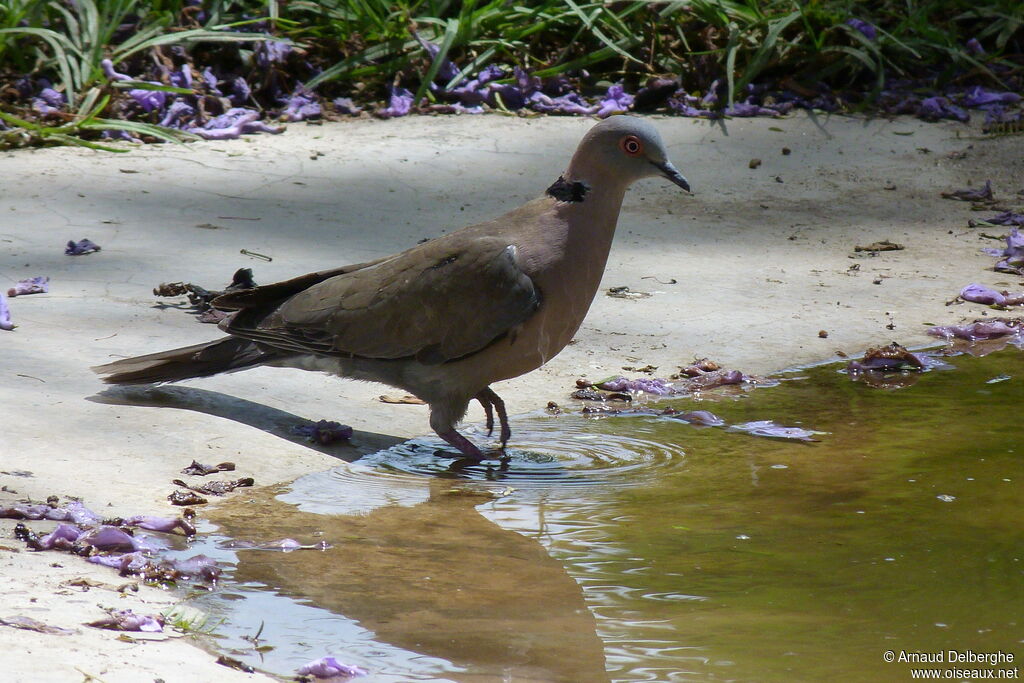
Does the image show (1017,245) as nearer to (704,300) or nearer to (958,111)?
(704,300)

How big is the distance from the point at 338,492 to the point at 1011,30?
6.17 metres

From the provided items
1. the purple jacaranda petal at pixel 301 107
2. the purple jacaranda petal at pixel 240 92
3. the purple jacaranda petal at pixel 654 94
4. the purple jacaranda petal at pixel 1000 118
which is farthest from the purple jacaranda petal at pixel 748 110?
the purple jacaranda petal at pixel 240 92

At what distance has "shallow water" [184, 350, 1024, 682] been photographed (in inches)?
105

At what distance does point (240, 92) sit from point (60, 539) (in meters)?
5.08

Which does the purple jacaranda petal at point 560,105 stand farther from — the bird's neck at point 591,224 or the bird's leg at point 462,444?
the bird's leg at point 462,444

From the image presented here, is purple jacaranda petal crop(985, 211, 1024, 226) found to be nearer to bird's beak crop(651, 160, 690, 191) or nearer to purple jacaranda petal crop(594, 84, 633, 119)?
purple jacaranda petal crop(594, 84, 633, 119)

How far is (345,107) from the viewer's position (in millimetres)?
7637

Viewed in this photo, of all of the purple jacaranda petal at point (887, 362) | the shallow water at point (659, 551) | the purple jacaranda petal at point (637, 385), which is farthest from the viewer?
the purple jacaranda petal at point (887, 362)

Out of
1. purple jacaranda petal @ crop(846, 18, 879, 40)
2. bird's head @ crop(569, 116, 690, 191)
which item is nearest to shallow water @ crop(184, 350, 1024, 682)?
bird's head @ crop(569, 116, 690, 191)

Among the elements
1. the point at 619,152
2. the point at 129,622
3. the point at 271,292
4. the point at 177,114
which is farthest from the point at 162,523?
the point at 177,114

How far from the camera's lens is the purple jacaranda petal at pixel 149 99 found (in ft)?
23.7

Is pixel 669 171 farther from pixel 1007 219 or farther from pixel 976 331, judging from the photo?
pixel 1007 219

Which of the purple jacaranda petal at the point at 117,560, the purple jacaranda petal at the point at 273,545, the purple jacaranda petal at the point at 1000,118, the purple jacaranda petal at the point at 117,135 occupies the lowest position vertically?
the purple jacaranda petal at the point at 273,545

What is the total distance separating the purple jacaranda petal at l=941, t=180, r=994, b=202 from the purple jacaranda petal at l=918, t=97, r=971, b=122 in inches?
40.2
